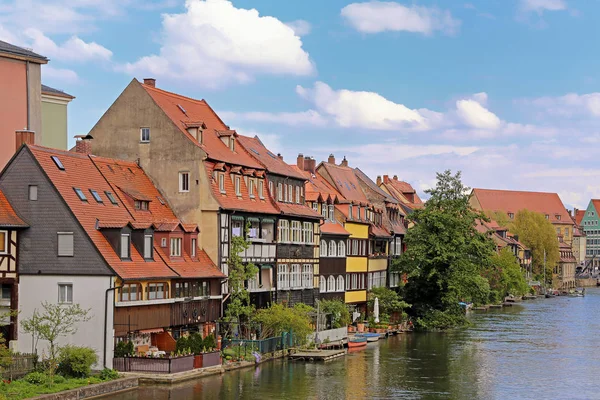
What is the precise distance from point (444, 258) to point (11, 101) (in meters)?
37.6

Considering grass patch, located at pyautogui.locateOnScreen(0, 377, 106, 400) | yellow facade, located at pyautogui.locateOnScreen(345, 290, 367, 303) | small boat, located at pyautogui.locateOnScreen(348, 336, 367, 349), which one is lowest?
small boat, located at pyautogui.locateOnScreen(348, 336, 367, 349)

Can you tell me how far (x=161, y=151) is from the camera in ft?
186

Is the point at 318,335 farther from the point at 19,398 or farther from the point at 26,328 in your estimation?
the point at 19,398

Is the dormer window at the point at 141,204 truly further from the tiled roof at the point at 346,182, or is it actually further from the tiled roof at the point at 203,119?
the tiled roof at the point at 346,182

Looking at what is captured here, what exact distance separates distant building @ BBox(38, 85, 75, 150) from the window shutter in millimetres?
15786

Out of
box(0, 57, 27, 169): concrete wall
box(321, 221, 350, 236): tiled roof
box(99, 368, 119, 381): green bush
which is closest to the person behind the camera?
box(99, 368, 119, 381): green bush

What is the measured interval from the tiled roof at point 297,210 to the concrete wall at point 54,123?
13.7 m

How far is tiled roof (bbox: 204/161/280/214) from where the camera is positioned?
2218 inches

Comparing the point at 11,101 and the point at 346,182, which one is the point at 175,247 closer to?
the point at 11,101

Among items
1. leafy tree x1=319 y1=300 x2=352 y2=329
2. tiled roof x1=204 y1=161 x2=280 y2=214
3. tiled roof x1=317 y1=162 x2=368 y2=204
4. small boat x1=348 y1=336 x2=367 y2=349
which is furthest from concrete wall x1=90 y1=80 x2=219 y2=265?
tiled roof x1=317 y1=162 x2=368 y2=204

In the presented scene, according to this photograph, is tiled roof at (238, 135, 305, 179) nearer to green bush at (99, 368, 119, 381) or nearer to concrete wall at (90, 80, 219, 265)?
concrete wall at (90, 80, 219, 265)

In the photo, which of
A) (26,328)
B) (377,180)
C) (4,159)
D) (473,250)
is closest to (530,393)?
(26,328)

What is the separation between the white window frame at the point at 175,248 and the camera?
52219 millimetres

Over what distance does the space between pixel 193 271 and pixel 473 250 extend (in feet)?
118
